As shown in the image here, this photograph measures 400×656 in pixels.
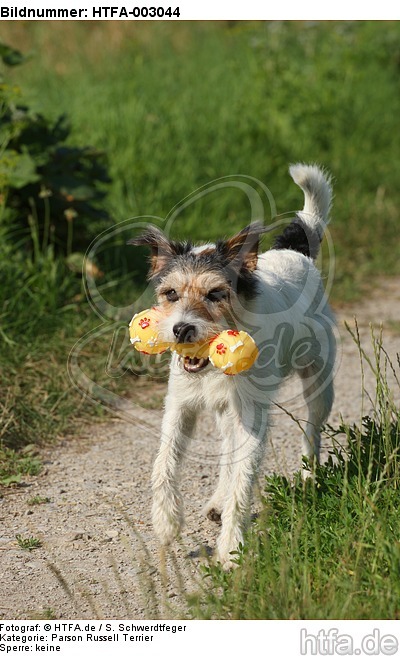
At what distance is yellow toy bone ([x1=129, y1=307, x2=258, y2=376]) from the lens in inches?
149

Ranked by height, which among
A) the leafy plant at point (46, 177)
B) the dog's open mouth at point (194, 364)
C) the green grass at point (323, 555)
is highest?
the leafy plant at point (46, 177)

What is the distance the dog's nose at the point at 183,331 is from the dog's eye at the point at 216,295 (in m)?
0.23

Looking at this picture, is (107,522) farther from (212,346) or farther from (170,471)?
(212,346)

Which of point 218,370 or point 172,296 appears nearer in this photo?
point 172,296

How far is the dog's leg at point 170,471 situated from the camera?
4137 millimetres

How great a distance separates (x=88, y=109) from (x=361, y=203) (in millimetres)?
3150

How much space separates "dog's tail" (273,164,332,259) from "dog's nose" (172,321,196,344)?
1.50 meters

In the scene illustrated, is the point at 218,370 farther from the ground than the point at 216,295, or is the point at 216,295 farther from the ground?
the point at 216,295

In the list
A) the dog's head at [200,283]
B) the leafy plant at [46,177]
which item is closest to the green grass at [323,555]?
the dog's head at [200,283]

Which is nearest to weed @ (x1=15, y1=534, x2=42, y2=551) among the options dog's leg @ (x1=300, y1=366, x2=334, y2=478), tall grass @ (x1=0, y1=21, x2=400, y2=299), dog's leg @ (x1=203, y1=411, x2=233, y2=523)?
dog's leg @ (x1=203, y1=411, x2=233, y2=523)

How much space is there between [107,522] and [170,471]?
500 mm

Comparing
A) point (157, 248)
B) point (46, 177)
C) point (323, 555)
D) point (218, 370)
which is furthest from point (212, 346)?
point (46, 177)

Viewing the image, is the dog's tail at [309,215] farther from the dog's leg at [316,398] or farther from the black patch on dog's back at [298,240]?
the dog's leg at [316,398]

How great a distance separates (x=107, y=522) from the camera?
4480 mm
